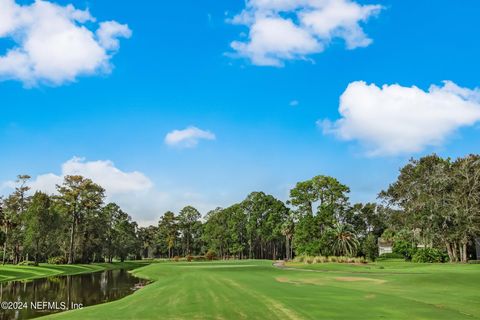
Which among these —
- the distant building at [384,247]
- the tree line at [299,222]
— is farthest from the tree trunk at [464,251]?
the distant building at [384,247]

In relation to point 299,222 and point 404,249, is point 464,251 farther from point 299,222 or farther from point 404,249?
point 299,222

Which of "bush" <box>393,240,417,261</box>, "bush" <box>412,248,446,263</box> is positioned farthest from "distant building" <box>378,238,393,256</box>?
"bush" <box>412,248,446,263</box>

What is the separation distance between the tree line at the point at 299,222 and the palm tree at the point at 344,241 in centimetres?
18

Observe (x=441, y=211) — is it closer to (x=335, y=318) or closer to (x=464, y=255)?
(x=464, y=255)

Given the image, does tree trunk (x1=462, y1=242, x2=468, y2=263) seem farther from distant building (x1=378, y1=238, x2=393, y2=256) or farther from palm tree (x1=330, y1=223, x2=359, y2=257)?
distant building (x1=378, y1=238, x2=393, y2=256)

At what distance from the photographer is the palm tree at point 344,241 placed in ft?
241

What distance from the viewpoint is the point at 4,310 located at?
76.0ft

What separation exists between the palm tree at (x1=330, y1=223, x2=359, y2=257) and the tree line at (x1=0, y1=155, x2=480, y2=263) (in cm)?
18

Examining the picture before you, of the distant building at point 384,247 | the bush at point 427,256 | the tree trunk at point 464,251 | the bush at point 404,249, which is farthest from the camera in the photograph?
the distant building at point 384,247

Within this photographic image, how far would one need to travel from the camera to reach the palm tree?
241ft

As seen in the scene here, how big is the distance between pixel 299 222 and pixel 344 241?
41.5ft

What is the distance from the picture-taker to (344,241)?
241ft

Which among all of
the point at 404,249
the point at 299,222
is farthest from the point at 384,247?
the point at 299,222

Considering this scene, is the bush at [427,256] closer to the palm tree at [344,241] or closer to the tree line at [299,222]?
the tree line at [299,222]
